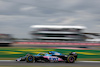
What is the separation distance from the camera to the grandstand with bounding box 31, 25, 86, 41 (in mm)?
54312

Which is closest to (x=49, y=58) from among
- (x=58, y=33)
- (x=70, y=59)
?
(x=70, y=59)

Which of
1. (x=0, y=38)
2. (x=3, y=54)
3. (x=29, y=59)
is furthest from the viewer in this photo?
(x=0, y=38)

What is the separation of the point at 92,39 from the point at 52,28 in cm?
1313

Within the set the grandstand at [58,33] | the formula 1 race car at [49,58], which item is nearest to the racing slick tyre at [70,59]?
the formula 1 race car at [49,58]

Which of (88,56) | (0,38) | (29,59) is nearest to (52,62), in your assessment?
(29,59)

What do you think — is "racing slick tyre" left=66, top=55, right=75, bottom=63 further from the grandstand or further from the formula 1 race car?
the grandstand

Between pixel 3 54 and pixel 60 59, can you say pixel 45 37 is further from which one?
pixel 60 59

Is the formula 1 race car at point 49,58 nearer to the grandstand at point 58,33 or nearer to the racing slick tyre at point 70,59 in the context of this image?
the racing slick tyre at point 70,59

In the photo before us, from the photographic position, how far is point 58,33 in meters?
55.7

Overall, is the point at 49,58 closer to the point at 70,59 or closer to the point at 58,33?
the point at 70,59

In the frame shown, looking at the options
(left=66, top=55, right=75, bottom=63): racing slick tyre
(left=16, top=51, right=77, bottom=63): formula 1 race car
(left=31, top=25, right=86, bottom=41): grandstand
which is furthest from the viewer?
(left=31, top=25, right=86, bottom=41): grandstand

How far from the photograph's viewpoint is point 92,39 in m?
56.4

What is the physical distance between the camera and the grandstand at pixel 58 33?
5431 centimetres

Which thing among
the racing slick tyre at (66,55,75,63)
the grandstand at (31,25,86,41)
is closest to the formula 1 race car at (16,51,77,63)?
the racing slick tyre at (66,55,75,63)
